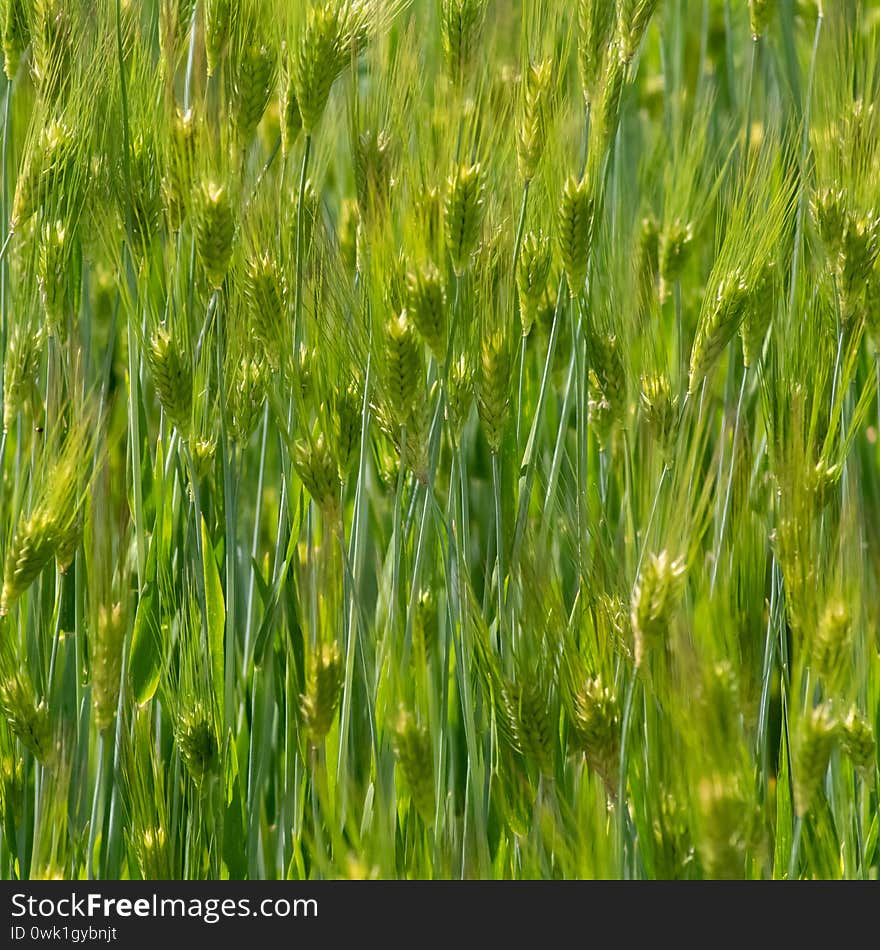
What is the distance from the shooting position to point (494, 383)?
0.81 meters

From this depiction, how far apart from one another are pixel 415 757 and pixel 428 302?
30 cm

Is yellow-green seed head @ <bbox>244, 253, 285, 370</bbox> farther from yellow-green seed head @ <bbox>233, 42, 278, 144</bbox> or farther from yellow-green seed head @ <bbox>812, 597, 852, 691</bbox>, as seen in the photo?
yellow-green seed head @ <bbox>812, 597, 852, 691</bbox>

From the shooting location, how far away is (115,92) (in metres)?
0.91

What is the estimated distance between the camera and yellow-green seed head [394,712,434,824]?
68cm

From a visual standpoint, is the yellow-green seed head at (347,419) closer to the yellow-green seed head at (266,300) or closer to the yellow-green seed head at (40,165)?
the yellow-green seed head at (266,300)

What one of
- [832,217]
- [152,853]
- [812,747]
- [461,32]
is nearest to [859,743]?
[812,747]

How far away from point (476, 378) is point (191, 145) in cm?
28

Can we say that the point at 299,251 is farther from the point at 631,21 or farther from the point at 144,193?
the point at 631,21

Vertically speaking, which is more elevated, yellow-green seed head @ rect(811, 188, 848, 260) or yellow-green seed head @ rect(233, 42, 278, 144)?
yellow-green seed head @ rect(233, 42, 278, 144)

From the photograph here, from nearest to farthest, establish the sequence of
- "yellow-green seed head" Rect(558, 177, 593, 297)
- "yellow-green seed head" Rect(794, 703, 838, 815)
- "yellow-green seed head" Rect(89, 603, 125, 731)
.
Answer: "yellow-green seed head" Rect(794, 703, 838, 815) < "yellow-green seed head" Rect(89, 603, 125, 731) < "yellow-green seed head" Rect(558, 177, 593, 297)

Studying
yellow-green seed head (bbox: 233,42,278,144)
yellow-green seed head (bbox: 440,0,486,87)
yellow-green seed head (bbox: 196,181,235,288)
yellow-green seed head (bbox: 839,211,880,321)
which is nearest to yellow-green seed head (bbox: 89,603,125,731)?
yellow-green seed head (bbox: 196,181,235,288)
